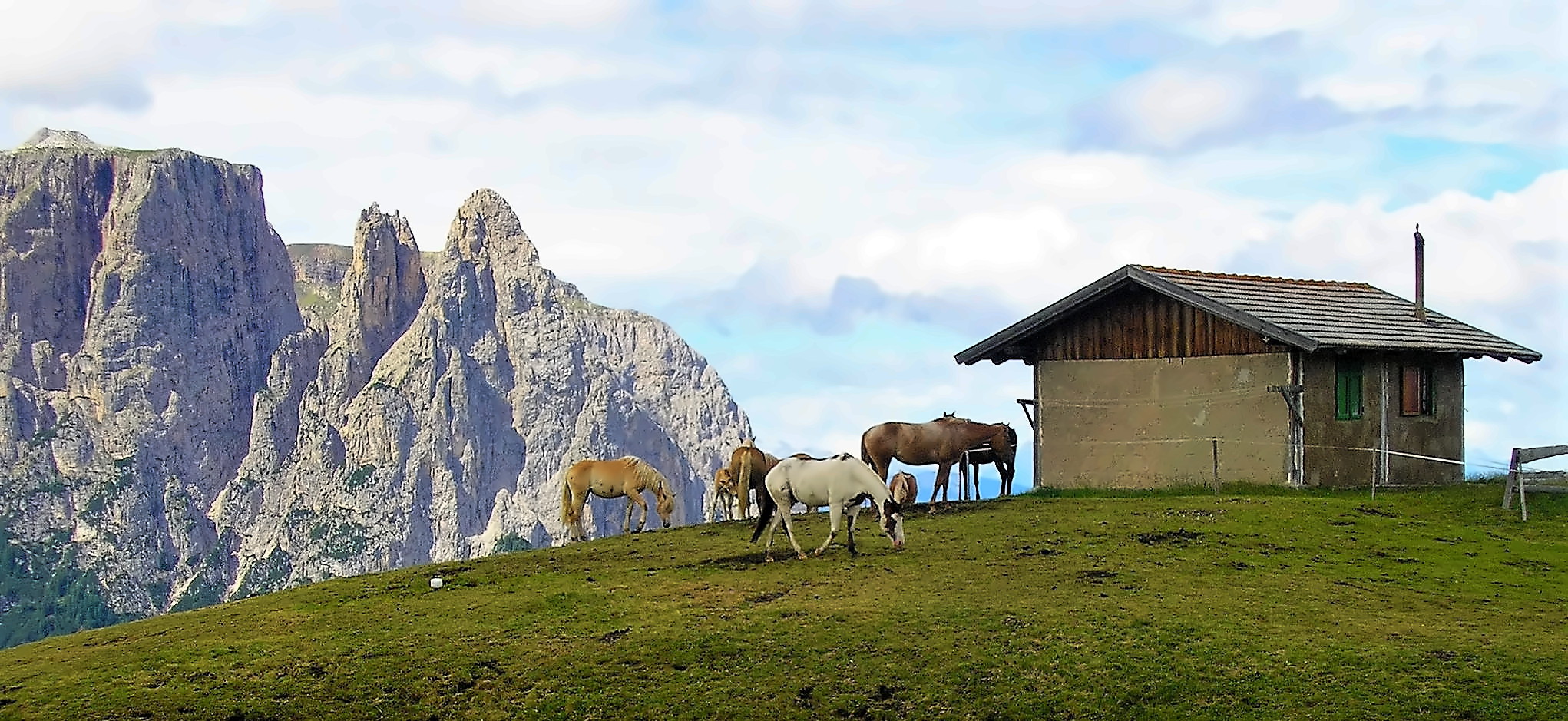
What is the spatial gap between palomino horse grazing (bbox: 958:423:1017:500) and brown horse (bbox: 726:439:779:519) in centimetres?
451

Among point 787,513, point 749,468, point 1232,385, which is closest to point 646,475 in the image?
point 749,468

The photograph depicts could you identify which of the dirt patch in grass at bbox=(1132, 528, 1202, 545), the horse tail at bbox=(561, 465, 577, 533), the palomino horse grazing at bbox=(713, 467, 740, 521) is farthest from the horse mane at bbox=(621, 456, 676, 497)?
the dirt patch in grass at bbox=(1132, 528, 1202, 545)

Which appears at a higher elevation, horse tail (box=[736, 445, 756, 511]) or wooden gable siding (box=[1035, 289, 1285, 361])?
wooden gable siding (box=[1035, 289, 1285, 361])

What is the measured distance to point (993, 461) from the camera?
35.5 m

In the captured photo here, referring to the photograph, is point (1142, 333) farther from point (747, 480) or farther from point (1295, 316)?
point (747, 480)

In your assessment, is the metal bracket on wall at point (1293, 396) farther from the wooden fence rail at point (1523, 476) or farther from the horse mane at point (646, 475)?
the horse mane at point (646, 475)

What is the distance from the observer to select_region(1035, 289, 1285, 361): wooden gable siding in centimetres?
3288

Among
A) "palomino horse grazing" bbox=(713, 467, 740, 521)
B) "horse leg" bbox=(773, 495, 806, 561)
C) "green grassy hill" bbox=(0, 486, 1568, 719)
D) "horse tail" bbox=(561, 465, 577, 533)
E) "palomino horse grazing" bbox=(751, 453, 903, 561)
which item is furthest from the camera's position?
"palomino horse grazing" bbox=(713, 467, 740, 521)

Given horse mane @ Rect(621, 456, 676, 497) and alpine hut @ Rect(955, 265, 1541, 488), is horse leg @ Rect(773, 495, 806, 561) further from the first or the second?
alpine hut @ Rect(955, 265, 1541, 488)

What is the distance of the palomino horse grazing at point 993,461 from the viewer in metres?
34.5

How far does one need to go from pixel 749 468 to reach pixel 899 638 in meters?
13.2

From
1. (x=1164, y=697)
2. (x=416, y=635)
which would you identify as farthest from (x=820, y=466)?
(x=1164, y=697)

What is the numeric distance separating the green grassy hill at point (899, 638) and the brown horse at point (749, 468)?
4613 millimetres

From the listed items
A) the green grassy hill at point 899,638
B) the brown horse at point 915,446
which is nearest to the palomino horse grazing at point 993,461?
the brown horse at point 915,446
